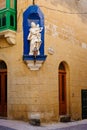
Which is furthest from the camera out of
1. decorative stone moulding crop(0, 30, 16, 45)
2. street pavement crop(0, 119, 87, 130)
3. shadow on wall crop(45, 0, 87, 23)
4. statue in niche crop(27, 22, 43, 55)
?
shadow on wall crop(45, 0, 87, 23)

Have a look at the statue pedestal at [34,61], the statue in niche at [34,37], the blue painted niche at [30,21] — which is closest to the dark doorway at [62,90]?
the statue pedestal at [34,61]

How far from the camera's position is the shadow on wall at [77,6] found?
12.7 metres

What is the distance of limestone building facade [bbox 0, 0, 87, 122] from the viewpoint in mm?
11188

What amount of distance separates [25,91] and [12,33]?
2553 mm

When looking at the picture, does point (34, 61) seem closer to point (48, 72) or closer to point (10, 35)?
point (48, 72)

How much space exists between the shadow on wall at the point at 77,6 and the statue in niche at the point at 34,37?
1799 millimetres

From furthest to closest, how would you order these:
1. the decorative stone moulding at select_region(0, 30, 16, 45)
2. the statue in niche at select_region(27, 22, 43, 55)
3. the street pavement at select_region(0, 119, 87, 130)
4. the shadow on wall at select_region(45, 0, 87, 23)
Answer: the shadow on wall at select_region(45, 0, 87, 23) < the decorative stone moulding at select_region(0, 30, 16, 45) < the statue in niche at select_region(27, 22, 43, 55) < the street pavement at select_region(0, 119, 87, 130)

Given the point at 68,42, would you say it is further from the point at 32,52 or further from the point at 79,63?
the point at 32,52

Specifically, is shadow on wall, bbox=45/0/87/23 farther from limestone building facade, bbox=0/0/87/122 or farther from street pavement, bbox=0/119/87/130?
street pavement, bbox=0/119/87/130

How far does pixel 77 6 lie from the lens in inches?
546

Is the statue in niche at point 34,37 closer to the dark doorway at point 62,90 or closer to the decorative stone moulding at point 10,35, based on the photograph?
the decorative stone moulding at point 10,35

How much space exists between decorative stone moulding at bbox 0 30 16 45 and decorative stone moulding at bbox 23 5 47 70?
50 centimetres

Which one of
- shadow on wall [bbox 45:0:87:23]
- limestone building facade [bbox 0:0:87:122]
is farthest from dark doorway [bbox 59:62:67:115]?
shadow on wall [bbox 45:0:87:23]

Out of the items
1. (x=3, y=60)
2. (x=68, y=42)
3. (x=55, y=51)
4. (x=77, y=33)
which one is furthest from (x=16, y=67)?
Result: (x=77, y=33)
